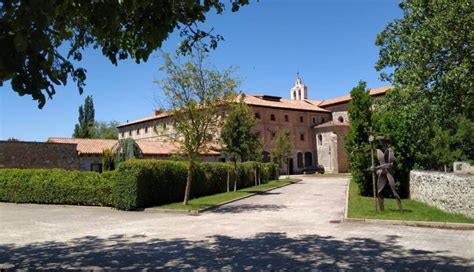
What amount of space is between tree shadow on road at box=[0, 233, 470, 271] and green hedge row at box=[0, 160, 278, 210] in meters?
6.83

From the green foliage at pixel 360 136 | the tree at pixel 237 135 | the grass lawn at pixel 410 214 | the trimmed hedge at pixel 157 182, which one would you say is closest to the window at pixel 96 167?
the tree at pixel 237 135

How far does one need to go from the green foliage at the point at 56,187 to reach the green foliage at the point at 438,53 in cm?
1302

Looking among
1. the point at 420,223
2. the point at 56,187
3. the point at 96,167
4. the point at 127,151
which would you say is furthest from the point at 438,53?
the point at 96,167

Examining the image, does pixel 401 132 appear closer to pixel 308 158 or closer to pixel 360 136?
pixel 360 136

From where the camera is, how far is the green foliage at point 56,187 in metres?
17.8

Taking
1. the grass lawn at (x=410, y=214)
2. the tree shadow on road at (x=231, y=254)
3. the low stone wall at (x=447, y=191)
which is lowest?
the tree shadow on road at (x=231, y=254)

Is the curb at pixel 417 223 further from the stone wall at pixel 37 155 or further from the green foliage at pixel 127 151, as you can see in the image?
the stone wall at pixel 37 155

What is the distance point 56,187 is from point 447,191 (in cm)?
1658

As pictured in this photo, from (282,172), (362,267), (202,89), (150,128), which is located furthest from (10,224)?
(150,128)

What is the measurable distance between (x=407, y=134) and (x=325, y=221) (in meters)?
8.08

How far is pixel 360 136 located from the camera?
19172 mm

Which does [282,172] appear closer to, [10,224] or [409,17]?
[409,17]

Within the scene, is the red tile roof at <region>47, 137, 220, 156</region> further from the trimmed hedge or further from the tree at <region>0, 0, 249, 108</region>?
the tree at <region>0, 0, 249, 108</region>

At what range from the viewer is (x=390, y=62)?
17.4 metres
